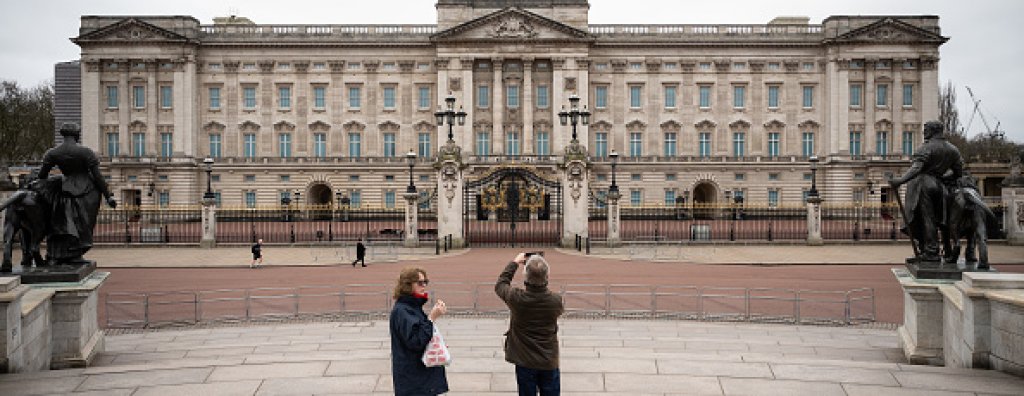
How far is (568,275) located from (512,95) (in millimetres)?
41966

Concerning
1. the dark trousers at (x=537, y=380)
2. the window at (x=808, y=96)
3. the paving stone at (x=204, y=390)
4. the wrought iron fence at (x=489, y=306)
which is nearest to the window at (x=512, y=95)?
the window at (x=808, y=96)

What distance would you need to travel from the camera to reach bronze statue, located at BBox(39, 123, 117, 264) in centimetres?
1081

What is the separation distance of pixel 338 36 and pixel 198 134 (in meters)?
15.5

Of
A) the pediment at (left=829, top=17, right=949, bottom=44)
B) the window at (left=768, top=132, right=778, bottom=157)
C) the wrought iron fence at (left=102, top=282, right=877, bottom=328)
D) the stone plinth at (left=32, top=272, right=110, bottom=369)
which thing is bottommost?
the wrought iron fence at (left=102, top=282, right=877, bottom=328)

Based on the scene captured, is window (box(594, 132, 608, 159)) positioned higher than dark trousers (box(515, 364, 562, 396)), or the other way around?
window (box(594, 132, 608, 159))

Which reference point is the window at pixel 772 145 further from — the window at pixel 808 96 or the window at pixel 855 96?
the window at pixel 855 96

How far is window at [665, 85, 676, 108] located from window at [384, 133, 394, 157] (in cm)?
2537

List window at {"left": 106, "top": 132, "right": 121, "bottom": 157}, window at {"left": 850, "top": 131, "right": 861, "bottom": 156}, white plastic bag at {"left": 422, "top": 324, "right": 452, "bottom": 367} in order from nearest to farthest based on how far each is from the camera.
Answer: white plastic bag at {"left": 422, "top": 324, "right": 452, "bottom": 367}
window at {"left": 106, "top": 132, "right": 121, "bottom": 157}
window at {"left": 850, "top": 131, "right": 861, "bottom": 156}

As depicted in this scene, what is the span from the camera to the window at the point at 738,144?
63.1m

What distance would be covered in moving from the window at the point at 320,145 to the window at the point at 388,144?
548 cm

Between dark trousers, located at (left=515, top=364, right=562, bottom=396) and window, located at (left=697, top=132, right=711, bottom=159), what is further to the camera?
window, located at (left=697, top=132, right=711, bottom=159)

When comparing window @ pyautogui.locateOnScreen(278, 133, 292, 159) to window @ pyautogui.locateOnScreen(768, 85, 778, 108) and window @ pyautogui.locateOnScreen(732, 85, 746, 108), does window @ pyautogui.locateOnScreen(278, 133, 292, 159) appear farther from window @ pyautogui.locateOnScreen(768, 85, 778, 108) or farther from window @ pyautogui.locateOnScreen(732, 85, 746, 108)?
window @ pyautogui.locateOnScreen(768, 85, 778, 108)

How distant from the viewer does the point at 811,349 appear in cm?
1156

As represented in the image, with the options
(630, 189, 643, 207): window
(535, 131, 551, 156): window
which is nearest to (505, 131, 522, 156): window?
(535, 131, 551, 156): window
